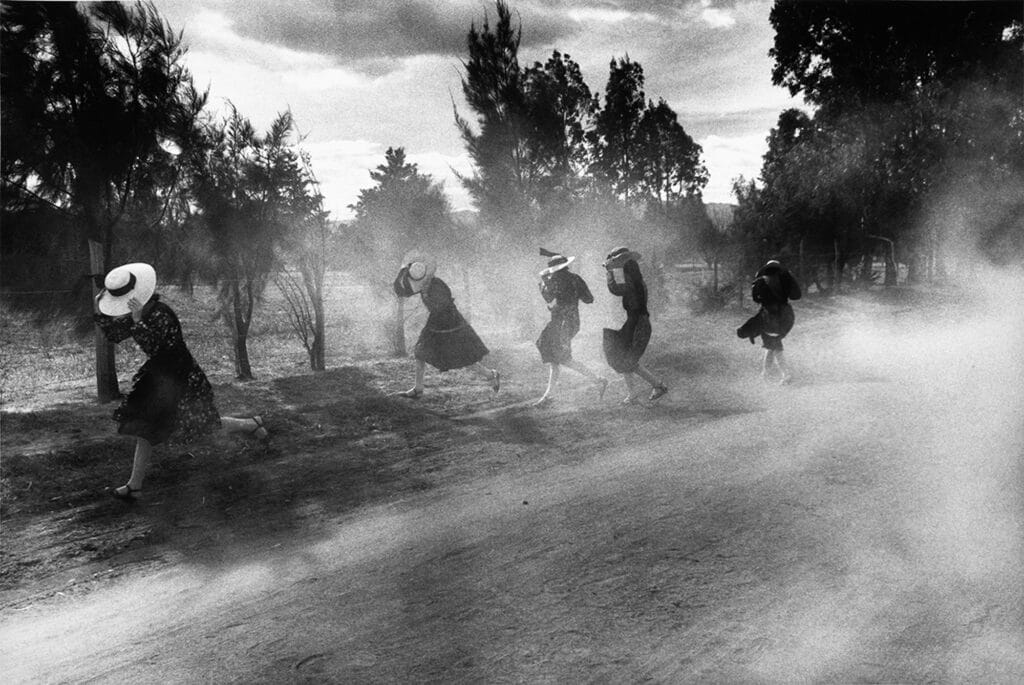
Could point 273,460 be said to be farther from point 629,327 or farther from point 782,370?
point 782,370

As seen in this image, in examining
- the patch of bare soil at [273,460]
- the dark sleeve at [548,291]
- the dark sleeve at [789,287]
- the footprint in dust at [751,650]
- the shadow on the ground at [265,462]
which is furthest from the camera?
the dark sleeve at [789,287]

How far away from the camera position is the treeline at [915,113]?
1742 centimetres

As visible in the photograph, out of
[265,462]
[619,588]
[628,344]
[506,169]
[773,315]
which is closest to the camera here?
[619,588]

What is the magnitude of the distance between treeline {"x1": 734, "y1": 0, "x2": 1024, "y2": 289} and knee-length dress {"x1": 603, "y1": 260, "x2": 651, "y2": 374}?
8290 millimetres

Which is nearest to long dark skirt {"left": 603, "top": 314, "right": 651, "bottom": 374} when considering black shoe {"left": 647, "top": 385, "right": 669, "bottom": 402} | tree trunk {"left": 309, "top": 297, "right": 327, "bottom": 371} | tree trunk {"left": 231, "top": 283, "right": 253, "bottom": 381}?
black shoe {"left": 647, "top": 385, "right": 669, "bottom": 402}

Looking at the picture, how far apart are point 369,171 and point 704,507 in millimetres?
13471

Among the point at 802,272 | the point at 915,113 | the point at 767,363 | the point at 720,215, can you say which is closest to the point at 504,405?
the point at 767,363

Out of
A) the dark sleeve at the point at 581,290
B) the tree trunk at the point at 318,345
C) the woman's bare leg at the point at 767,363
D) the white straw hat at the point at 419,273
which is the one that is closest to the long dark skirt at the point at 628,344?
the dark sleeve at the point at 581,290

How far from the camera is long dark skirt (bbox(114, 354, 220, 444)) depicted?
19.5ft

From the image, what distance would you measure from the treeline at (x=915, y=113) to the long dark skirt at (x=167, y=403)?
1303 centimetres

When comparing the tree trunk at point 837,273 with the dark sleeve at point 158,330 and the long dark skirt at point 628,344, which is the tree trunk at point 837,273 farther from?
the dark sleeve at point 158,330

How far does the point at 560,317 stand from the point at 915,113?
1479 cm

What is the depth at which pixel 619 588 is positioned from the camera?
384cm

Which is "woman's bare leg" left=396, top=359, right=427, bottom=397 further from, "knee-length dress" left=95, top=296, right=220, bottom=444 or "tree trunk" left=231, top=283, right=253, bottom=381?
"tree trunk" left=231, top=283, right=253, bottom=381
